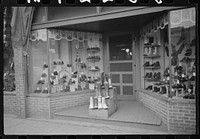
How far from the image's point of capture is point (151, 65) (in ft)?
23.0

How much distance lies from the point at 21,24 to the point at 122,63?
4095 millimetres

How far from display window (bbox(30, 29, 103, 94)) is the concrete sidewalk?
120 cm

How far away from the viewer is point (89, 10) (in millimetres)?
6070

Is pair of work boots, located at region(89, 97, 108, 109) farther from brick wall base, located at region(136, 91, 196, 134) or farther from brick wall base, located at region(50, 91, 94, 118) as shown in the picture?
brick wall base, located at region(136, 91, 196, 134)

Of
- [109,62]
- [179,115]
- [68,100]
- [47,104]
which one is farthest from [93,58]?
[179,115]

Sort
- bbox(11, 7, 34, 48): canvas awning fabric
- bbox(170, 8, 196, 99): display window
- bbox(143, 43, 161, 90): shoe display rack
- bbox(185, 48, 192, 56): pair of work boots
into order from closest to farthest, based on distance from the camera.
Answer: bbox(170, 8, 196, 99): display window
bbox(185, 48, 192, 56): pair of work boots
bbox(11, 7, 34, 48): canvas awning fabric
bbox(143, 43, 161, 90): shoe display rack

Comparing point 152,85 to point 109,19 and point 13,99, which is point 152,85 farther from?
point 13,99

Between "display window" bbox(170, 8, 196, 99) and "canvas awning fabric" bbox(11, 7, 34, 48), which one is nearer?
"display window" bbox(170, 8, 196, 99)

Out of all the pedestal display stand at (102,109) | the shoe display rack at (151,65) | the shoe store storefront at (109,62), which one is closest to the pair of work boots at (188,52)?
the shoe store storefront at (109,62)

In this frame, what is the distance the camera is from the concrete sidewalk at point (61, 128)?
5196mm

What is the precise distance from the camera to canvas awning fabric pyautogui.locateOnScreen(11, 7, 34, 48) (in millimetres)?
6575

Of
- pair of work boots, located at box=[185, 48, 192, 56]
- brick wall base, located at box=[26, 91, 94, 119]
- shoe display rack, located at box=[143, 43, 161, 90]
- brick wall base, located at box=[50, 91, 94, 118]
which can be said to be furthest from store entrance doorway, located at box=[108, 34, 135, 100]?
pair of work boots, located at box=[185, 48, 192, 56]

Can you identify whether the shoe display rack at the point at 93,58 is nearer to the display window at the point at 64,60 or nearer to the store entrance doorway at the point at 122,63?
the display window at the point at 64,60

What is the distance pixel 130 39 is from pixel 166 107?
11.6 feet
